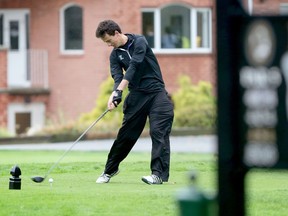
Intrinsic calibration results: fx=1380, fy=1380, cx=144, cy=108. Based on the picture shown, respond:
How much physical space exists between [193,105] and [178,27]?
6.06m

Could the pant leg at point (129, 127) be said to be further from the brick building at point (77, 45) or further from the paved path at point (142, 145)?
the brick building at point (77, 45)

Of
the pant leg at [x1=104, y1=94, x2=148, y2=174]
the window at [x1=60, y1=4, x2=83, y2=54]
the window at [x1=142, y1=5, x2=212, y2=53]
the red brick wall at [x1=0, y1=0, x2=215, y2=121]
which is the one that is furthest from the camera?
the window at [x1=60, y1=4, x2=83, y2=54]

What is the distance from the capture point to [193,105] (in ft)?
128

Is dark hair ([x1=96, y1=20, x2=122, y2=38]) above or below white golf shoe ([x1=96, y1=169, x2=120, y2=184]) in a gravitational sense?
above

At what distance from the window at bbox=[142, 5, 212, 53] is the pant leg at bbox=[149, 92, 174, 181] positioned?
27481mm

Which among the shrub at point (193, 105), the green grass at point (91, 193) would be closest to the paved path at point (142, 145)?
the shrub at point (193, 105)

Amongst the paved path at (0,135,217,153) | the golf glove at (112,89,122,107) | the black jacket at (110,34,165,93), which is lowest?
the paved path at (0,135,217,153)

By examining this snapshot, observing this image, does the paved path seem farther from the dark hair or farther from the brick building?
the dark hair

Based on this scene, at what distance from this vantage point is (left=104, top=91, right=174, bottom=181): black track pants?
1630cm

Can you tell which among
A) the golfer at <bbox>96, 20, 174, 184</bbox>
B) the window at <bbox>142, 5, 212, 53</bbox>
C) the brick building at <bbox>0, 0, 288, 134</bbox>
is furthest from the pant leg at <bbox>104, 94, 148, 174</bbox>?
the window at <bbox>142, 5, 212, 53</bbox>

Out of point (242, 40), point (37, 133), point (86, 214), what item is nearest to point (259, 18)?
point (242, 40)

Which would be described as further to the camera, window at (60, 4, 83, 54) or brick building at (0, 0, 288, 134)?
window at (60, 4, 83, 54)

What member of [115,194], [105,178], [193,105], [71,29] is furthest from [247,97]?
[71,29]

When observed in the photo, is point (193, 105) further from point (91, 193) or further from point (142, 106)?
point (91, 193)
